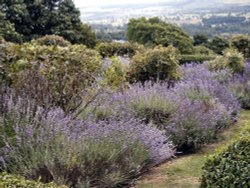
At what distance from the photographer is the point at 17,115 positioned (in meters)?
5.27

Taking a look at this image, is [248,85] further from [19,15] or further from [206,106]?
[19,15]

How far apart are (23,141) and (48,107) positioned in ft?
3.17

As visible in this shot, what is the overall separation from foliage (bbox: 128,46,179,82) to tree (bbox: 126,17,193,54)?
20980mm

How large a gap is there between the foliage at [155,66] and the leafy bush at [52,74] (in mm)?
3038

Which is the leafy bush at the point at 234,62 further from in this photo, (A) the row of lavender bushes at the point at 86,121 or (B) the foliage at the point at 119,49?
(B) the foliage at the point at 119,49

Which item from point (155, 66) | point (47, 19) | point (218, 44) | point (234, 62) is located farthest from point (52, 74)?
point (218, 44)

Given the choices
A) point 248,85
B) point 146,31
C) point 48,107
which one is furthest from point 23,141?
point 146,31

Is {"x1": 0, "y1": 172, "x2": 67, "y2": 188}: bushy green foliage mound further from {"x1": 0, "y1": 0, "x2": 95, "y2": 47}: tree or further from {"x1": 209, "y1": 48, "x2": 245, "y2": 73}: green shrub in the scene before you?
{"x1": 0, "y1": 0, "x2": 95, "y2": 47}: tree

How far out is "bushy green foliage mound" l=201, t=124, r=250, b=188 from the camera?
411 centimetres

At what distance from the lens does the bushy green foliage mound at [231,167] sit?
162 inches

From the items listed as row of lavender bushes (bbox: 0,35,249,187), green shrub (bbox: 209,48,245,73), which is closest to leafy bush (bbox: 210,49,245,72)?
green shrub (bbox: 209,48,245,73)

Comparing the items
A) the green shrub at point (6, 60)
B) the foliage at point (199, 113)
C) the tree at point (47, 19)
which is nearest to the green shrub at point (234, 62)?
the foliage at point (199, 113)

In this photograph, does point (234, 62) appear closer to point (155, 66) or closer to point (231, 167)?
point (155, 66)

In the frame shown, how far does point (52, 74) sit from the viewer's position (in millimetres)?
6227
